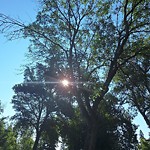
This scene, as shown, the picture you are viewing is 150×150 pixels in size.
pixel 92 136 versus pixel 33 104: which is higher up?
pixel 33 104

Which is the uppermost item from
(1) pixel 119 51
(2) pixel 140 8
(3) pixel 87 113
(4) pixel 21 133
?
(4) pixel 21 133

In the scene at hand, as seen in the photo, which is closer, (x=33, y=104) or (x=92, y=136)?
(x=92, y=136)

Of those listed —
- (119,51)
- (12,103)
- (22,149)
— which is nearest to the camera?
(119,51)

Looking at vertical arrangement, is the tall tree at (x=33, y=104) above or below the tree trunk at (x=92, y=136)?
above

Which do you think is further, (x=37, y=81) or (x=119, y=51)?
(x=37, y=81)

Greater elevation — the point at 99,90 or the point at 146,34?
the point at 146,34

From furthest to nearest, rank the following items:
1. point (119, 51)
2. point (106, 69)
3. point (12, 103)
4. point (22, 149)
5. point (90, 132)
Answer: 1. point (22, 149)
2. point (12, 103)
3. point (106, 69)
4. point (119, 51)
5. point (90, 132)

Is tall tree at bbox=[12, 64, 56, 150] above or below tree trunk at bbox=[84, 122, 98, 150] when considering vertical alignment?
above

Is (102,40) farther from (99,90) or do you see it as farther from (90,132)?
(90,132)

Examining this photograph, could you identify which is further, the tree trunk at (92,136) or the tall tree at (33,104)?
the tall tree at (33,104)

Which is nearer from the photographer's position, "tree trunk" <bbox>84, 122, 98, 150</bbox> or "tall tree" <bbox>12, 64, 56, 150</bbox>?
"tree trunk" <bbox>84, 122, 98, 150</bbox>

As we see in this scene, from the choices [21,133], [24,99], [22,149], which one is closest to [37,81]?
[24,99]

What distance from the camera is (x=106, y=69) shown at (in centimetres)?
1950

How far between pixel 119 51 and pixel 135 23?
2.31 metres
